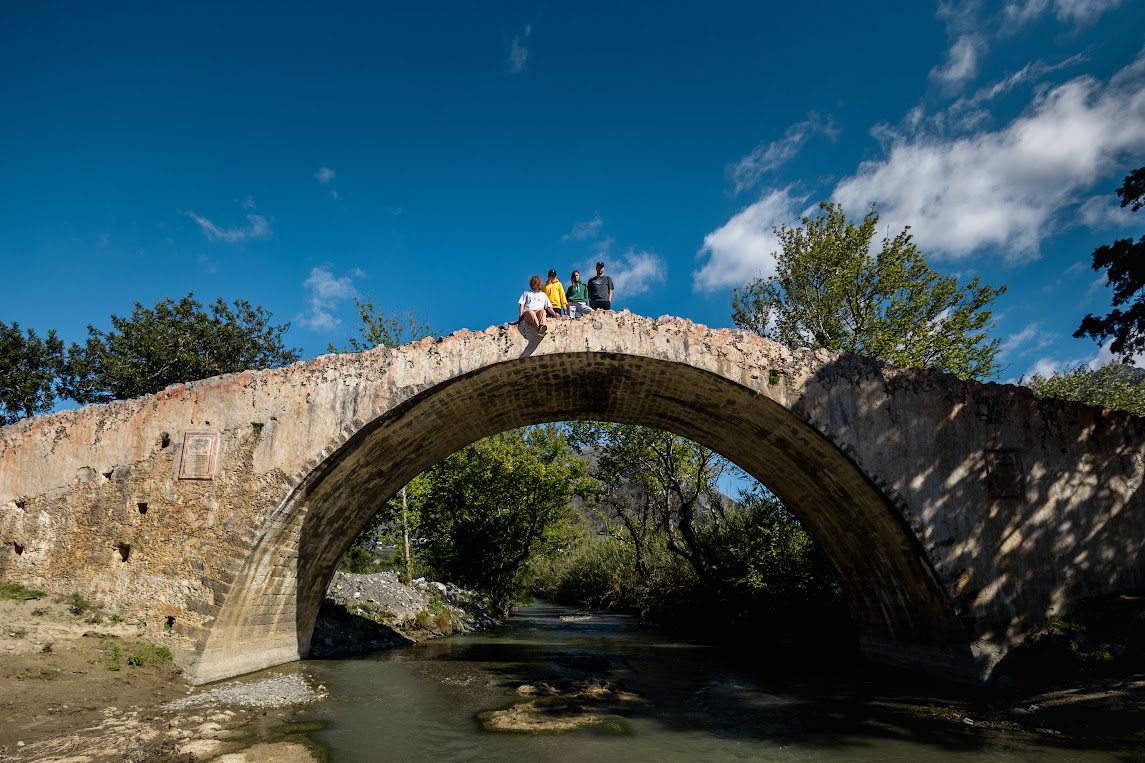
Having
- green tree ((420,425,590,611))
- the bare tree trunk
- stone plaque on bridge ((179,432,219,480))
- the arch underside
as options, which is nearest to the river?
the arch underside

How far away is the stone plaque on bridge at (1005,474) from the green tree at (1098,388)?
478 inches

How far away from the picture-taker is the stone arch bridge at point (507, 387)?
10.1 metres

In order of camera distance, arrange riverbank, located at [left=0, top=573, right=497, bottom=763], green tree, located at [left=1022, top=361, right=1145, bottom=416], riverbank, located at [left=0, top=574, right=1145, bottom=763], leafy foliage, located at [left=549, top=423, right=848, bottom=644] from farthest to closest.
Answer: green tree, located at [left=1022, top=361, right=1145, bottom=416], leafy foliage, located at [left=549, top=423, right=848, bottom=644], riverbank, located at [left=0, top=574, right=1145, bottom=763], riverbank, located at [left=0, top=573, right=497, bottom=763]

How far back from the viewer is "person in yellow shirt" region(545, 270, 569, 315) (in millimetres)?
11430

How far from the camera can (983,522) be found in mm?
10391

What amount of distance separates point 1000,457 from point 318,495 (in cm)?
1083

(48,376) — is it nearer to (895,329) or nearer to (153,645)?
(153,645)

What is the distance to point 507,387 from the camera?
37.9 ft

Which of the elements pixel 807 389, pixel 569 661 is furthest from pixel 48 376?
pixel 807 389

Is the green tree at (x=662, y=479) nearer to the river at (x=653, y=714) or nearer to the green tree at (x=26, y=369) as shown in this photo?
the river at (x=653, y=714)

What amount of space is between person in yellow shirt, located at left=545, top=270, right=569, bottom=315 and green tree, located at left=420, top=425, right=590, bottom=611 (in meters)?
14.7

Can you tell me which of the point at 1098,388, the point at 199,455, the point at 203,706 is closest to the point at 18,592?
the point at 199,455

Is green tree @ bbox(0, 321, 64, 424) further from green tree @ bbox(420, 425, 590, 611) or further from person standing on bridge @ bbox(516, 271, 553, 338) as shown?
person standing on bridge @ bbox(516, 271, 553, 338)

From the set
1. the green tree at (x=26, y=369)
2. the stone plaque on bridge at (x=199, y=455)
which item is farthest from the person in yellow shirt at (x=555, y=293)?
the green tree at (x=26, y=369)
